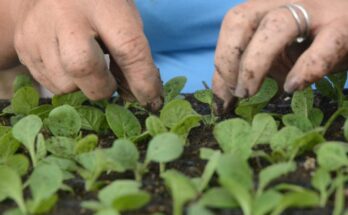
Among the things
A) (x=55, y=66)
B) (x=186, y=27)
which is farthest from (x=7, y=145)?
(x=186, y=27)

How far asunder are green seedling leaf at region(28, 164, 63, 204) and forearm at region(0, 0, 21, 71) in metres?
0.42

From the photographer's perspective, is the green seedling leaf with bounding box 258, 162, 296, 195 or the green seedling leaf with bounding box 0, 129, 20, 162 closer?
the green seedling leaf with bounding box 258, 162, 296, 195

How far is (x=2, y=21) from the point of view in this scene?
2.62 feet

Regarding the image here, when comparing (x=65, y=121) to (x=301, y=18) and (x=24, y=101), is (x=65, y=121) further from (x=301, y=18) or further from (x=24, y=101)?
(x=301, y=18)

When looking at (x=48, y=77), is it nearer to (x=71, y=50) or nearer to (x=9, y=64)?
(x=71, y=50)

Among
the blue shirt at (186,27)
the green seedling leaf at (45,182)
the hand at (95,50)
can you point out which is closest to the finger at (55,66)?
the hand at (95,50)

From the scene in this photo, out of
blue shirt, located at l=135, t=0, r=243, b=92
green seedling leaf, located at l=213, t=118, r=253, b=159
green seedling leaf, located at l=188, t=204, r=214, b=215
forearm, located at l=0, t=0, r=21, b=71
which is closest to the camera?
green seedling leaf, located at l=188, t=204, r=214, b=215

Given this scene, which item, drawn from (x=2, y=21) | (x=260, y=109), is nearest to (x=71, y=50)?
(x=260, y=109)

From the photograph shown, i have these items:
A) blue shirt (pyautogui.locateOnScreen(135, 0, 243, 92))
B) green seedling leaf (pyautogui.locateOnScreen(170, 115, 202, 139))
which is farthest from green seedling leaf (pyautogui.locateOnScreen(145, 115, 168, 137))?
blue shirt (pyautogui.locateOnScreen(135, 0, 243, 92))

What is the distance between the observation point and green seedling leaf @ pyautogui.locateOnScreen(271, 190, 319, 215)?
0.32 metres

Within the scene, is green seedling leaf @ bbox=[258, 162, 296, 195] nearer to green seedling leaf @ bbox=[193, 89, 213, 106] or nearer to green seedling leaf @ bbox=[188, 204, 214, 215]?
green seedling leaf @ bbox=[188, 204, 214, 215]

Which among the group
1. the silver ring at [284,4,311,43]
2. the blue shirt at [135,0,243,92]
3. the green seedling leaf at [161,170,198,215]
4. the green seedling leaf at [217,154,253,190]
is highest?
the silver ring at [284,4,311,43]

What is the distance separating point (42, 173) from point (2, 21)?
1.55 ft

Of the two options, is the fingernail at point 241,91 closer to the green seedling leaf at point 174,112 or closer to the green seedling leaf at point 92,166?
the green seedling leaf at point 174,112
